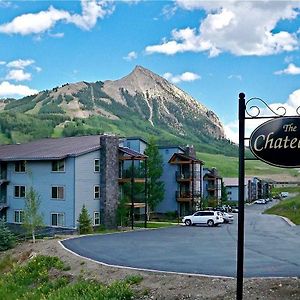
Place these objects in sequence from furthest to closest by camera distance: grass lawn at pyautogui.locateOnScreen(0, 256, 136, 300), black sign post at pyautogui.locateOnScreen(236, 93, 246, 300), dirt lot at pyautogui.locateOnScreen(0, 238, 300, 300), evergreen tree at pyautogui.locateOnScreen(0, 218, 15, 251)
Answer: evergreen tree at pyautogui.locateOnScreen(0, 218, 15, 251), grass lawn at pyautogui.locateOnScreen(0, 256, 136, 300), dirt lot at pyautogui.locateOnScreen(0, 238, 300, 300), black sign post at pyautogui.locateOnScreen(236, 93, 246, 300)

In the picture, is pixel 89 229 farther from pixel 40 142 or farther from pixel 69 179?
pixel 40 142

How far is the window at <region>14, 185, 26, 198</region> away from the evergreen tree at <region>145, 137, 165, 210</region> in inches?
540

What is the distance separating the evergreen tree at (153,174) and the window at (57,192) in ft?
43.2

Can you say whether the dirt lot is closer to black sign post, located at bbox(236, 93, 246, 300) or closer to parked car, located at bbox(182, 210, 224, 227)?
black sign post, located at bbox(236, 93, 246, 300)

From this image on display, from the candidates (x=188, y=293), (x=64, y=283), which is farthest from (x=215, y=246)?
(x=188, y=293)

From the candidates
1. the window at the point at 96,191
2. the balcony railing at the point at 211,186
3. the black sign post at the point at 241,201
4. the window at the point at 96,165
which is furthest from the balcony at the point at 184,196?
the black sign post at the point at 241,201

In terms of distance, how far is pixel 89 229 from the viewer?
42.4 metres

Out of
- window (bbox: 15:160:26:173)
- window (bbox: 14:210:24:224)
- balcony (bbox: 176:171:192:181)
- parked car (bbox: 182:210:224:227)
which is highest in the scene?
window (bbox: 15:160:26:173)

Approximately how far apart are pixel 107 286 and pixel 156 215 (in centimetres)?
4679

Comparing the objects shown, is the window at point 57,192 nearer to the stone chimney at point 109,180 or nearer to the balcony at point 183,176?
the stone chimney at point 109,180

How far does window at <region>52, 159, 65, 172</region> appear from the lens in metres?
44.6

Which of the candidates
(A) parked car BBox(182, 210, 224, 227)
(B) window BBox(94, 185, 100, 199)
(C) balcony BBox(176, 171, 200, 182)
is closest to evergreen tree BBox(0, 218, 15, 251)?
(B) window BBox(94, 185, 100, 199)

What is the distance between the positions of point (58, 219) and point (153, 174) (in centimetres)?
1507

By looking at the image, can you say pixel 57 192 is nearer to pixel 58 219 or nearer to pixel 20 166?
pixel 58 219
